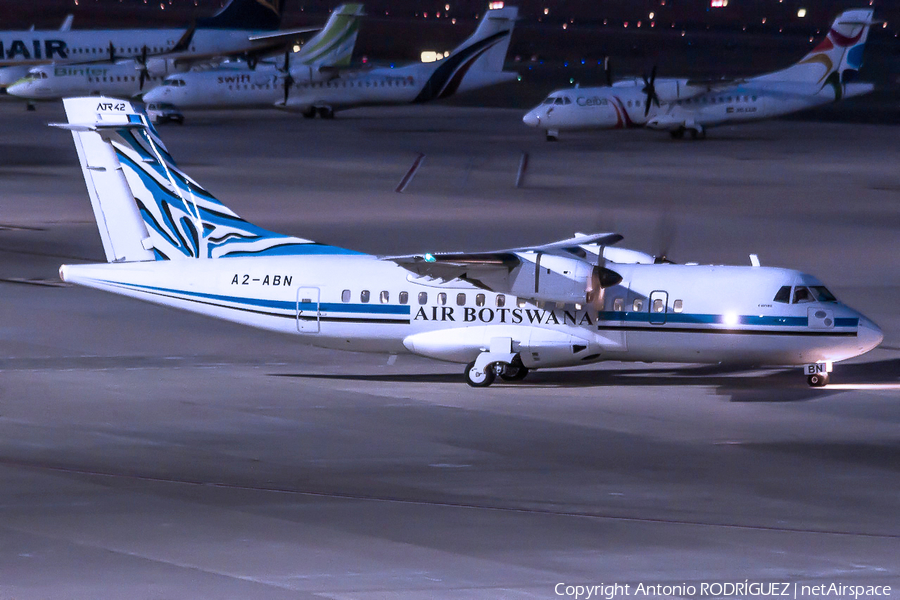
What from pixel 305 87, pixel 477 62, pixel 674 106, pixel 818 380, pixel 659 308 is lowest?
pixel 818 380

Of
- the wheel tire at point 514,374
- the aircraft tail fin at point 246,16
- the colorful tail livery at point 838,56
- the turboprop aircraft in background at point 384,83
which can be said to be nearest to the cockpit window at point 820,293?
the wheel tire at point 514,374

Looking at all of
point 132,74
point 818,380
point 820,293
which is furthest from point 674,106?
point 820,293

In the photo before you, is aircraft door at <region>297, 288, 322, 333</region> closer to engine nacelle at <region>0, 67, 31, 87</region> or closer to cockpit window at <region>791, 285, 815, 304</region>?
cockpit window at <region>791, 285, 815, 304</region>

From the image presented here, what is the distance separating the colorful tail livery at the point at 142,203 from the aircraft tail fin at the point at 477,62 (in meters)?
61.6

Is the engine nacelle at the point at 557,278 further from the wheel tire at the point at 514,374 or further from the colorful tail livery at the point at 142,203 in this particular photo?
the colorful tail livery at the point at 142,203

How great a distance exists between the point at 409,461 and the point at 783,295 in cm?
837

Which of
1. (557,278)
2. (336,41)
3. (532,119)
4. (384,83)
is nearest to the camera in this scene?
(557,278)

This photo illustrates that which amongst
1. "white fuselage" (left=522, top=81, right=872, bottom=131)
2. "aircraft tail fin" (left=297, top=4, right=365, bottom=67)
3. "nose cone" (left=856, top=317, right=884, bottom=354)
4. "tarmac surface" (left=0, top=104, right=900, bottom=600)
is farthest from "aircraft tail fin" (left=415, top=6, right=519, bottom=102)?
"nose cone" (left=856, top=317, right=884, bottom=354)

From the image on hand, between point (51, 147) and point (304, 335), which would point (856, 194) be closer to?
point (304, 335)

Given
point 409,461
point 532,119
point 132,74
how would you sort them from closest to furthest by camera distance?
1. point 409,461
2. point 532,119
3. point 132,74

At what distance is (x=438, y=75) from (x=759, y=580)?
76293 mm

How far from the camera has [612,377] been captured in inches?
1027

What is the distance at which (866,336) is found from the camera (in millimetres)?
23625

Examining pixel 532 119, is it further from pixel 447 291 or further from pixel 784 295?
pixel 784 295
